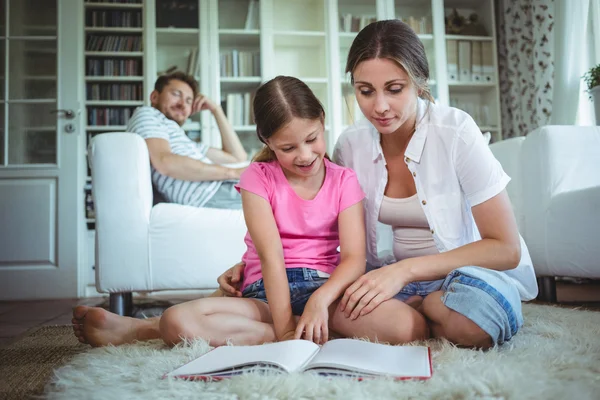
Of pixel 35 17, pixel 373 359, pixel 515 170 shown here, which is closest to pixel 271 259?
pixel 373 359

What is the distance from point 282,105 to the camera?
3.35ft

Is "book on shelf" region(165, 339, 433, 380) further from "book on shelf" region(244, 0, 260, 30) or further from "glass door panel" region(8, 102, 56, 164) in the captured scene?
"book on shelf" region(244, 0, 260, 30)

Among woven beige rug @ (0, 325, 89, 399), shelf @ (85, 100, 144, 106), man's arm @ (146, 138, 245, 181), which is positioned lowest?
woven beige rug @ (0, 325, 89, 399)

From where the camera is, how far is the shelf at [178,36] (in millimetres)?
3373

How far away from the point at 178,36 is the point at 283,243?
9.01 feet

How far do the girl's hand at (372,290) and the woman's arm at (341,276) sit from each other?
34 mm

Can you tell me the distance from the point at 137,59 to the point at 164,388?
10.3 ft

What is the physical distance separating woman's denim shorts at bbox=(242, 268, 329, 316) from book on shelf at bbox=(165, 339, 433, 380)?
0.75 feet

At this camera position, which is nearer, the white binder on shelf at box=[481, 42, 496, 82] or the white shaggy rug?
the white shaggy rug

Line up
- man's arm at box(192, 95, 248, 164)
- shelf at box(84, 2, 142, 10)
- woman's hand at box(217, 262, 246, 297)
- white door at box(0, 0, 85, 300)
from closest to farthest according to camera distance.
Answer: woman's hand at box(217, 262, 246, 297) → man's arm at box(192, 95, 248, 164) → white door at box(0, 0, 85, 300) → shelf at box(84, 2, 142, 10)

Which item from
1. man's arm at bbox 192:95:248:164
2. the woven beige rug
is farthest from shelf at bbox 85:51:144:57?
the woven beige rug

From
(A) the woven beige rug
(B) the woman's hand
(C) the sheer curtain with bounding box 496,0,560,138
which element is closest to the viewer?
(A) the woven beige rug

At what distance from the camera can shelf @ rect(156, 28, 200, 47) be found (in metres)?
Answer: 3.37

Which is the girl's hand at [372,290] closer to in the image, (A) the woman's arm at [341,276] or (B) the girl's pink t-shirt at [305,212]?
(A) the woman's arm at [341,276]
